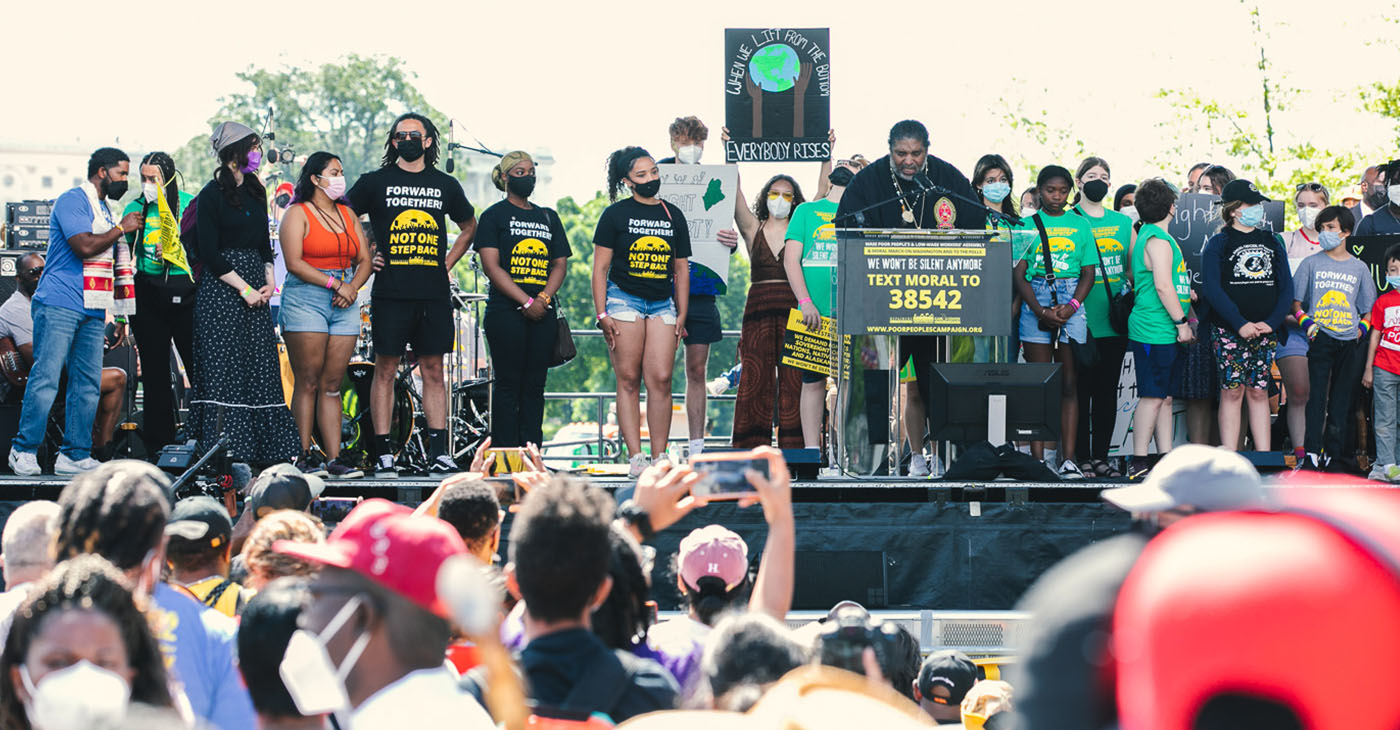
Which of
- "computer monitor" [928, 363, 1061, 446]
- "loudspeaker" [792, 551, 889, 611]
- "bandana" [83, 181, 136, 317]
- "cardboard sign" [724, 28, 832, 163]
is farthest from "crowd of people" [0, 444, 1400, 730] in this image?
"cardboard sign" [724, 28, 832, 163]

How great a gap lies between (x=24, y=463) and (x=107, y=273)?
3.90 feet

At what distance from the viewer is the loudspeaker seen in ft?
26.1

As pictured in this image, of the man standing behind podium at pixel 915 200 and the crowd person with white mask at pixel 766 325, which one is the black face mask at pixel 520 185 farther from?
the man standing behind podium at pixel 915 200

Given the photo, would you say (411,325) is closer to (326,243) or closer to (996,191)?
(326,243)

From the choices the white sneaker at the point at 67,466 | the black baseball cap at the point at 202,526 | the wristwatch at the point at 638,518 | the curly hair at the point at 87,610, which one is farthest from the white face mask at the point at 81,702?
the white sneaker at the point at 67,466

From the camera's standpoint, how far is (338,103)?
193 ft

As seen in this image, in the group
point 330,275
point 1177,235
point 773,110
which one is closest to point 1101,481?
point 1177,235

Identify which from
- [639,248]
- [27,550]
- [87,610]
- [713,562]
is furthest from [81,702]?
[639,248]

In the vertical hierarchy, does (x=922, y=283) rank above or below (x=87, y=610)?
above

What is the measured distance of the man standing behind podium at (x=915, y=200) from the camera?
29.9 ft

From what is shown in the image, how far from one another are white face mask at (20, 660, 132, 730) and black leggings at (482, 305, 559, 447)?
21.9ft

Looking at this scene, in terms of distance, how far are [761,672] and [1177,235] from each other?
834 cm

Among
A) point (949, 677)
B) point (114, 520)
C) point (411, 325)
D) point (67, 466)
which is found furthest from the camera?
point (411, 325)

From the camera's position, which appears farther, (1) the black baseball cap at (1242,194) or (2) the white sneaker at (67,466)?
(1) the black baseball cap at (1242,194)
